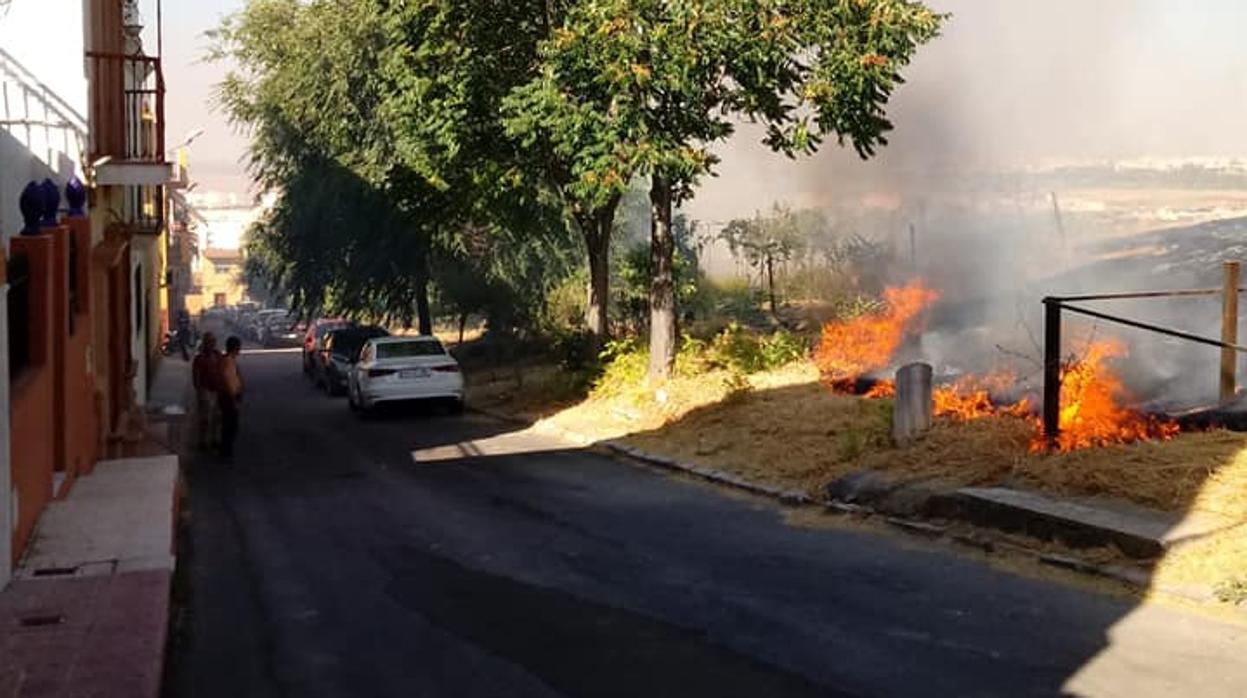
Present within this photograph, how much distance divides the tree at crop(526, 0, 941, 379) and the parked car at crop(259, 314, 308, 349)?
4316 cm

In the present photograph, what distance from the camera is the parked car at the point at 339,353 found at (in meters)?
26.0

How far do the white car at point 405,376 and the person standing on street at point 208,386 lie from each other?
12.4 ft

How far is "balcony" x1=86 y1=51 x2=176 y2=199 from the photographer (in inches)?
498

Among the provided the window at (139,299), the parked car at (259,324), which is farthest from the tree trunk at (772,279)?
the parked car at (259,324)

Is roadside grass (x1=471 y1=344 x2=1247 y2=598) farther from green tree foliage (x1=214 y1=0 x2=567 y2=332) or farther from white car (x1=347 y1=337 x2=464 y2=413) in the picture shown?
green tree foliage (x1=214 y1=0 x2=567 y2=332)

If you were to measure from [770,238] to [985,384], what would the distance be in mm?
13814

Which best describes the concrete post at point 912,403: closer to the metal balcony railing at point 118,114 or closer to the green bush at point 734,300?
the metal balcony railing at point 118,114

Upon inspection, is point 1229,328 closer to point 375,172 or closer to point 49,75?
point 49,75

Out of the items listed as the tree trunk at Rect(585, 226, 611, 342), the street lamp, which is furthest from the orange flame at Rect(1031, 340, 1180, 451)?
the street lamp

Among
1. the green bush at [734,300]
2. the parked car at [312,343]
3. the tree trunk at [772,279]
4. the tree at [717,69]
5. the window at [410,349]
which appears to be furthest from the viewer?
the parked car at [312,343]

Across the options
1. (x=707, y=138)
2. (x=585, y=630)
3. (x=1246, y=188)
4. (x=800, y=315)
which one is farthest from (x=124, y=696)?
(x=1246, y=188)

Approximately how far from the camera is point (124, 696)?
18.0 feet

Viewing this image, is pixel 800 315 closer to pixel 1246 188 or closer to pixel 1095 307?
pixel 1095 307

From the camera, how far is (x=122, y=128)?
13.6 meters
